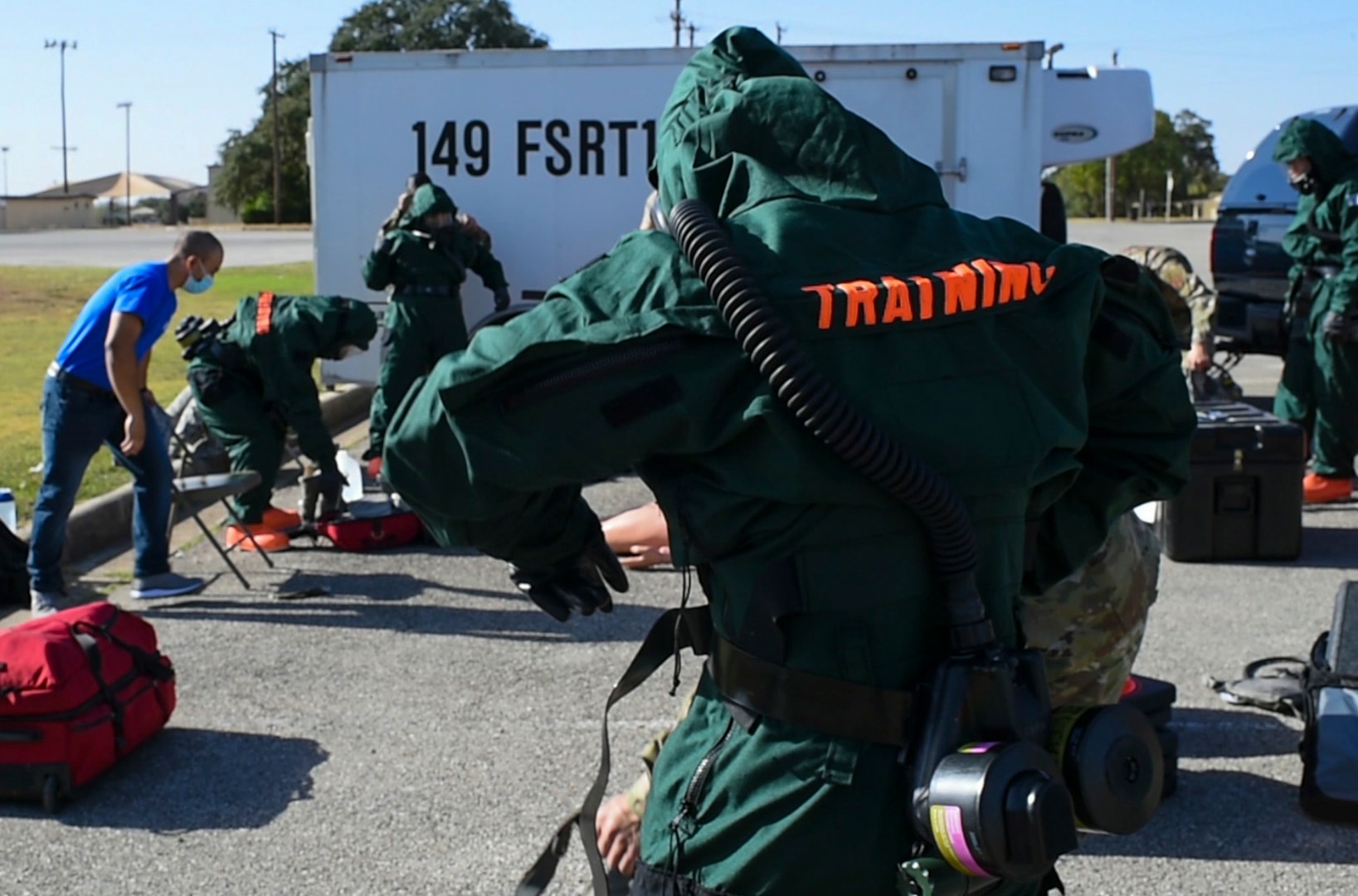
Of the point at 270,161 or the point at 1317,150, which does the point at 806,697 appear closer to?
the point at 1317,150

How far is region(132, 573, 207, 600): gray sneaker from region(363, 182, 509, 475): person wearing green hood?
8.37 feet

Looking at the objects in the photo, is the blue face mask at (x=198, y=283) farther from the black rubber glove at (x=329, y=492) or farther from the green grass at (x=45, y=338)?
the green grass at (x=45, y=338)

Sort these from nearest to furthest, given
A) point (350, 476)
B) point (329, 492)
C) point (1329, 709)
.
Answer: point (1329, 709), point (329, 492), point (350, 476)

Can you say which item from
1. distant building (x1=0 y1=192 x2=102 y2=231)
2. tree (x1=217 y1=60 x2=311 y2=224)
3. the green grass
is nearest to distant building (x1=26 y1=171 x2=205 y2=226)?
distant building (x1=0 y1=192 x2=102 y2=231)

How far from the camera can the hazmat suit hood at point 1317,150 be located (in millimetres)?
8734

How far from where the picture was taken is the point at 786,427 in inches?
74.0

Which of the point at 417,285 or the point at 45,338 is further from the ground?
the point at 417,285

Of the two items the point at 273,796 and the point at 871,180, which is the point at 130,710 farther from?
the point at 871,180

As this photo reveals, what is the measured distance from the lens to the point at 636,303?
1.90 metres

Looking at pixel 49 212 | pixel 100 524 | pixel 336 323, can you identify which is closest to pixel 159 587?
pixel 100 524

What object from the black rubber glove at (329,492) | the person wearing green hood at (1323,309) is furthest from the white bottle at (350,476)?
the person wearing green hood at (1323,309)

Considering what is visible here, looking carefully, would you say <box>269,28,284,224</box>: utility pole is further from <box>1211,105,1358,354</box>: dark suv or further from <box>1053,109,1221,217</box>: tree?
<box>1211,105,1358,354</box>: dark suv

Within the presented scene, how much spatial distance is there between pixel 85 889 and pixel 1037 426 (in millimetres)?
3219

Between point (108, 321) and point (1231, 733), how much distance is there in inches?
189
